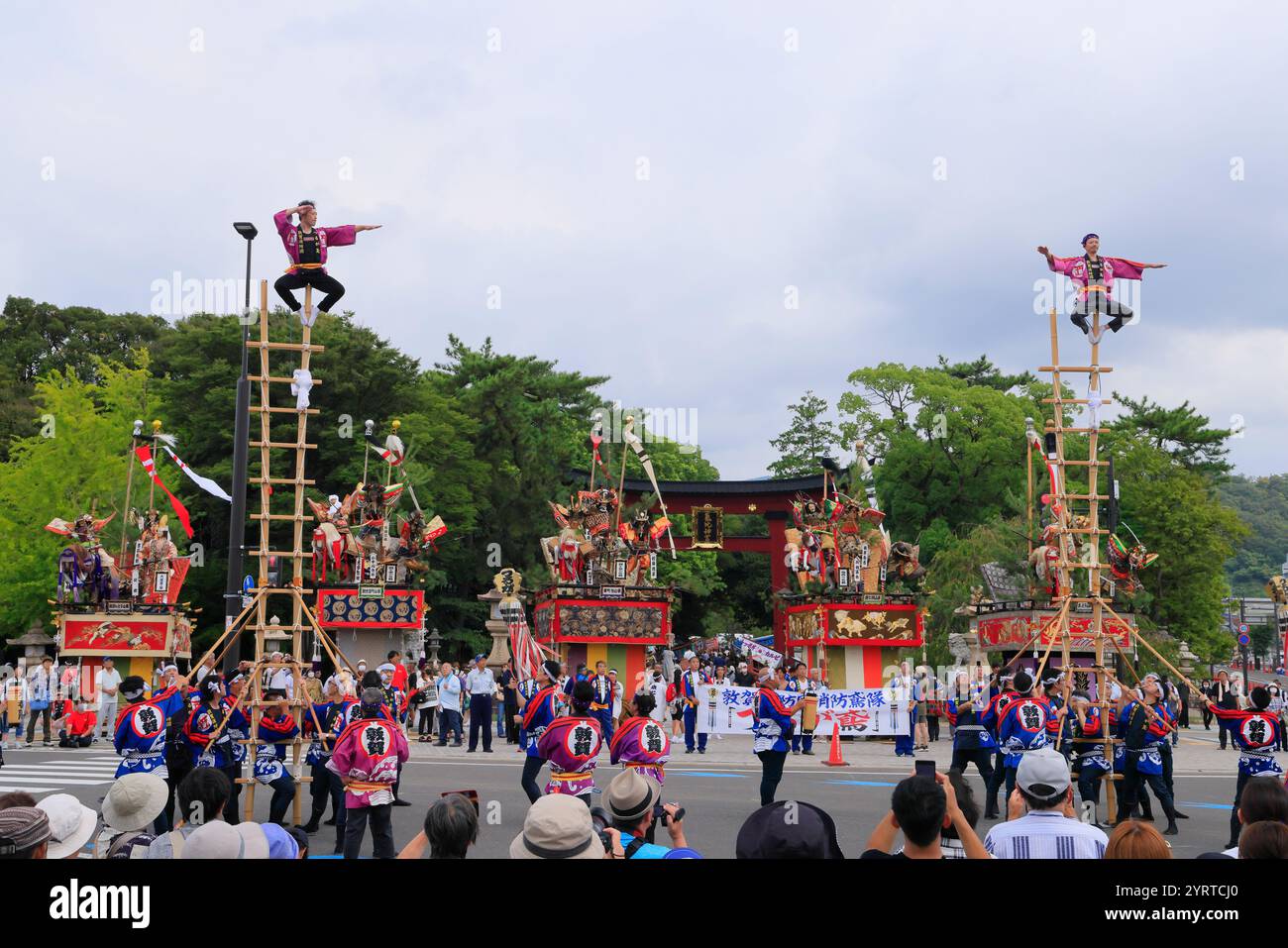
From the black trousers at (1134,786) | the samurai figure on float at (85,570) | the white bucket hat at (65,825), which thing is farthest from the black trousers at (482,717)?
the white bucket hat at (65,825)

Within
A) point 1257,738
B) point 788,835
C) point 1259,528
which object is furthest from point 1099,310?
point 1259,528

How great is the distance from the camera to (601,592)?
35.2 meters

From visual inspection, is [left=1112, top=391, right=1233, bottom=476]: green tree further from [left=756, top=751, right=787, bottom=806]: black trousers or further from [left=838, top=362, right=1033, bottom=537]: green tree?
[left=756, top=751, right=787, bottom=806]: black trousers

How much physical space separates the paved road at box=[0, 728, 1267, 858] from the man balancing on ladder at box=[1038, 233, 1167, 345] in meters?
6.37

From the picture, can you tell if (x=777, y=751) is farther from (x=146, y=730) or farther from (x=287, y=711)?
(x=146, y=730)

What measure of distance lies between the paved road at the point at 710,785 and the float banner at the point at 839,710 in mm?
594

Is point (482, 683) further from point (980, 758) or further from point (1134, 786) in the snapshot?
point (1134, 786)

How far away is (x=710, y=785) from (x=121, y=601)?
2058 cm

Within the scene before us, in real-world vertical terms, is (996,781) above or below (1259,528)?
below

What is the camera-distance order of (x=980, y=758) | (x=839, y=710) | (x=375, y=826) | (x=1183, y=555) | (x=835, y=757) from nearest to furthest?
(x=375, y=826), (x=980, y=758), (x=835, y=757), (x=839, y=710), (x=1183, y=555)

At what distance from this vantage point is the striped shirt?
576 centimetres

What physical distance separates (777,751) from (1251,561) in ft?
341

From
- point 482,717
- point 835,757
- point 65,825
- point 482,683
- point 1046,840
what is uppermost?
point 65,825
